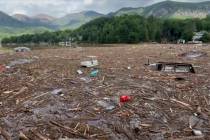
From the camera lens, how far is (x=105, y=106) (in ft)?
34.5

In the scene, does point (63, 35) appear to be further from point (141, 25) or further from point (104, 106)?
point (104, 106)

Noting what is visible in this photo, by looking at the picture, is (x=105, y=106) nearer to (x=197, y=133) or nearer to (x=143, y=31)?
(x=197, y=133)

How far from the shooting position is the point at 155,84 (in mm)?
13227

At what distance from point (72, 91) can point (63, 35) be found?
105m

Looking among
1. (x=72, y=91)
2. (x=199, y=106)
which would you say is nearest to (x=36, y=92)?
(x=72, y=91)

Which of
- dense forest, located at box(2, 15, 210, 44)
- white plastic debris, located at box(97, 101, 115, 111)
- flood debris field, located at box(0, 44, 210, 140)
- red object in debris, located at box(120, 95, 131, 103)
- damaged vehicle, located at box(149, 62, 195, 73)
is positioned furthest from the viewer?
dense forest, located at box(2, 15, 210, 44)

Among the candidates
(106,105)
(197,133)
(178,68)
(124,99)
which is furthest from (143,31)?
(197,133)

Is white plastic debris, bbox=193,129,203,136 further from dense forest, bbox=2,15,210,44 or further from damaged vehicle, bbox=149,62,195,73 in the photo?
dense forest, bbox=2,15,210,44

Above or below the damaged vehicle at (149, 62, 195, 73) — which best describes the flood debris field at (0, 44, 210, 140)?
below

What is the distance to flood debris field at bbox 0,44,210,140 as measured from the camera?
882 centimetres

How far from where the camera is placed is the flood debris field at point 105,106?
8820 millimetres

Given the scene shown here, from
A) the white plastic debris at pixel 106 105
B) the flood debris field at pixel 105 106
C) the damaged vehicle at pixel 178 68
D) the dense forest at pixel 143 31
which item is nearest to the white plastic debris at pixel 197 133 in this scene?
the flood debris field at pixel 105 106

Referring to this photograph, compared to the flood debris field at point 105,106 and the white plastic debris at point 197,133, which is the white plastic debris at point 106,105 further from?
the white plastic debris at point 197,133

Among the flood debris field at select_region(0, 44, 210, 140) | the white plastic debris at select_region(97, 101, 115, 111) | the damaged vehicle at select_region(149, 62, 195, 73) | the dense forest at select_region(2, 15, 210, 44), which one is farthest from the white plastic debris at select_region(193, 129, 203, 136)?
the dense forest at select_region(2, 15, 210, 44)
